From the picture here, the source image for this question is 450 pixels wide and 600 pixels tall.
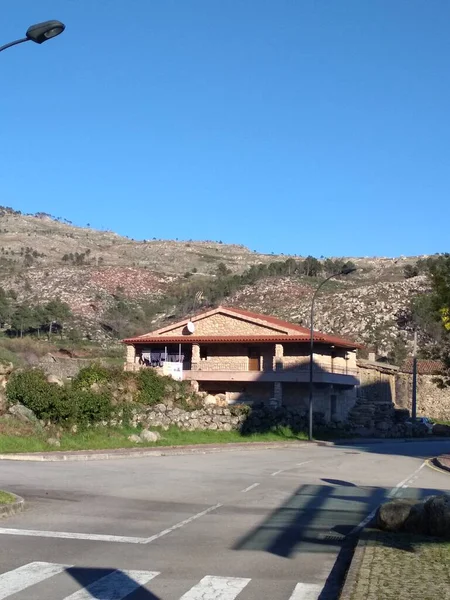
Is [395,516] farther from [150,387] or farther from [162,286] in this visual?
[162,286]

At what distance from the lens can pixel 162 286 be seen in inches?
4311

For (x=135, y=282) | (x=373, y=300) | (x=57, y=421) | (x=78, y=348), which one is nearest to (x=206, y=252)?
(x=135, y=282)

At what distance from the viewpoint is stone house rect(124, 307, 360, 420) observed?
156 feet

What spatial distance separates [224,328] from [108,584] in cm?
4320

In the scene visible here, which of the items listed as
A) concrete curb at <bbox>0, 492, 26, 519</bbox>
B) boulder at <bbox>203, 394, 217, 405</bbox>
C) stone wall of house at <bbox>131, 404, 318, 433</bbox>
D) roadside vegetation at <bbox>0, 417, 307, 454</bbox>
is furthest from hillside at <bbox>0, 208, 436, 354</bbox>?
concrete curb at <bbox>0, 492, 26, 519</bbox>

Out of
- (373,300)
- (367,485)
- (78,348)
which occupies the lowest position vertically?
(367,485)

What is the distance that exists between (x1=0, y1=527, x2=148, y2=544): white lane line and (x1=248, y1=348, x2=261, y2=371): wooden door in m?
38.5

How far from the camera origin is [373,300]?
284 feet

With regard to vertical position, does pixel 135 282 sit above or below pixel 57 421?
above

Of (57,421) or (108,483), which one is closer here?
(108,483)

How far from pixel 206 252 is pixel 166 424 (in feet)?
400

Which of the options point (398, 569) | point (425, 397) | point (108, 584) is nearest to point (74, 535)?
point (108, 584)

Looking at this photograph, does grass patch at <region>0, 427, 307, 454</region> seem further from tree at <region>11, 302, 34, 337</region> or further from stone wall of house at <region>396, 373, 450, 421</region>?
tree at <region>11, 302, 34, 337</region>

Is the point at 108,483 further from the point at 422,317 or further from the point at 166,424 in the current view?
the point at 422,317
